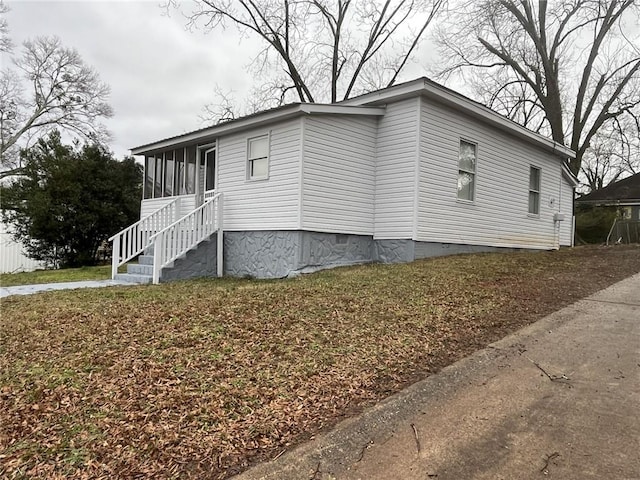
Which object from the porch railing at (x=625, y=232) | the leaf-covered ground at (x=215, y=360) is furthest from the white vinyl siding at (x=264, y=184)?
the porch railing at (x=625, y=232)

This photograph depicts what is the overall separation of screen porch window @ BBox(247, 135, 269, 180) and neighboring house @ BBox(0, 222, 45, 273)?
9763 mm

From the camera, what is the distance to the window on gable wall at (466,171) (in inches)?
399

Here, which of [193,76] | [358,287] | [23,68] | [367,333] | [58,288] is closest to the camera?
[367,333]

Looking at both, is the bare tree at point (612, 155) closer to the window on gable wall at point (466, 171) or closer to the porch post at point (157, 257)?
the window on gable wall at point (466, 171)

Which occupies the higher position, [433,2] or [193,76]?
[433,2]

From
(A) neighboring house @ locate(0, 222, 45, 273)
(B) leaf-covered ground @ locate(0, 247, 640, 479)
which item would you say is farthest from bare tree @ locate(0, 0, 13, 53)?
(B) leaf-covered ground @ locate(0, 247, 640, 479)

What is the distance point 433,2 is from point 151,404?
2323 cm

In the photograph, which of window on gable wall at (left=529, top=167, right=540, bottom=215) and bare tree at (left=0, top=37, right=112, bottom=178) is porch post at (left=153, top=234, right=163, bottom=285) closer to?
window on gable wall at (left=529, top=167, right=540, bottom=215)

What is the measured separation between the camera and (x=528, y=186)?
12.2m

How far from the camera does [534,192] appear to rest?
12.6m

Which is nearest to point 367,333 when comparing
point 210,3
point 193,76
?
point 193,76

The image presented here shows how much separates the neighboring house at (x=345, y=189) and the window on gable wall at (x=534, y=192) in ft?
5.43

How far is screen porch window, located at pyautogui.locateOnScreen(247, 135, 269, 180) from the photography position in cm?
964

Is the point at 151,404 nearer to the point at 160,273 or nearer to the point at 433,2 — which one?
the point at 160,273
